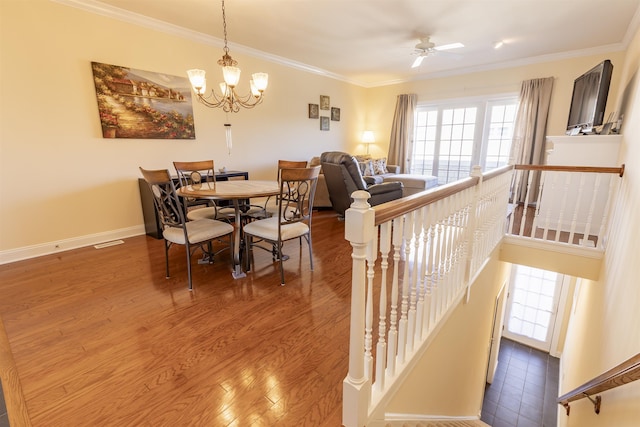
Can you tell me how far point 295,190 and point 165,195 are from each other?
3.57ft

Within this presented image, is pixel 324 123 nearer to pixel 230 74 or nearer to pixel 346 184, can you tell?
pixel 346 184

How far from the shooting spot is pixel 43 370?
1.58 metres

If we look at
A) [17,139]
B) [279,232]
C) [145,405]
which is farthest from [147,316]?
[17,139]

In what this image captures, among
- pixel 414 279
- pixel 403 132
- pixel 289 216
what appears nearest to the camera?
pixel 414 279

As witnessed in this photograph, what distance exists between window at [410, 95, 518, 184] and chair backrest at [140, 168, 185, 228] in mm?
5389

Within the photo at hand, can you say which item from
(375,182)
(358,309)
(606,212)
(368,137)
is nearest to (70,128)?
(358,309)

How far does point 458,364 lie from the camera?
2398 millimetres

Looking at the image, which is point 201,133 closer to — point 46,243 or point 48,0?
point 48,0

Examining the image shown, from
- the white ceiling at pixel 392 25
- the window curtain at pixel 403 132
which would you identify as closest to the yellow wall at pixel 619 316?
the white ceiling at pixel 392 25

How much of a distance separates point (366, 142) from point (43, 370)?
21.5 ft

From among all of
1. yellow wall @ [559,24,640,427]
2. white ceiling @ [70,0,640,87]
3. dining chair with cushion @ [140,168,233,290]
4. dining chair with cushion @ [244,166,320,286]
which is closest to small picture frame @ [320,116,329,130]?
white ceiling @ [70,0,640,87]

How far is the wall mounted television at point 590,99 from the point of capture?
3.20 meters

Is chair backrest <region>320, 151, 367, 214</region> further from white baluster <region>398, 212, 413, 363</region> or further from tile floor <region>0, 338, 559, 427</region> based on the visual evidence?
tile floor <region>0, 338, 559, 427</region>

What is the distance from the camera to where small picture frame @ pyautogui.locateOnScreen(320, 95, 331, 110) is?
19.4 ft
